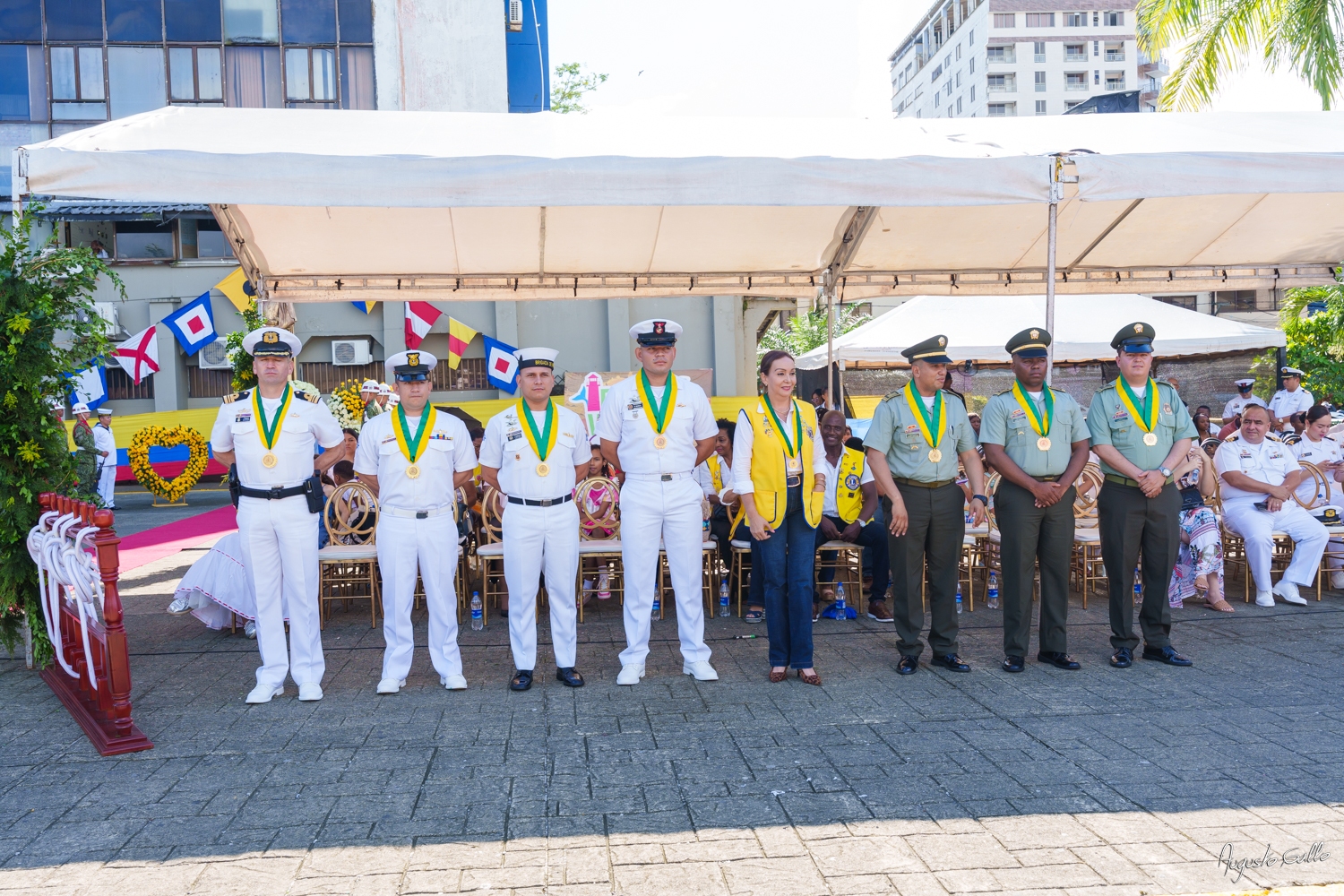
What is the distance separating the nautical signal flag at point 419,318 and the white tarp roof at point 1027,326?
9.84m

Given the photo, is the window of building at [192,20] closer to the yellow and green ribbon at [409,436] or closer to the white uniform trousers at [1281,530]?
the yellow and green ribbon at [409,436]

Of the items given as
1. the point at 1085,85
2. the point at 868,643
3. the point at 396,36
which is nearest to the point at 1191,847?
the point at 868,643

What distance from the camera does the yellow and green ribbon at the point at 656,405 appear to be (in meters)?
5.52

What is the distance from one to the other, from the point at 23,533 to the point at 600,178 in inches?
152

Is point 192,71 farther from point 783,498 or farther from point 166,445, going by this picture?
point 783,498

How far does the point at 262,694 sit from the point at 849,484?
165 inches

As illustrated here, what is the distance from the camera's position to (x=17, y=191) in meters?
5.37

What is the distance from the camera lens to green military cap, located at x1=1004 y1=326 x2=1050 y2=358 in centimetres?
573

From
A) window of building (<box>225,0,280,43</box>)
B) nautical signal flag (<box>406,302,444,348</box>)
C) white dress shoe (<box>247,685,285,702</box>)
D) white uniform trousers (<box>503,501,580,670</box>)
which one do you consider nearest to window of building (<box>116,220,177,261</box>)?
window of building (<box>225,0,280,43</box>)

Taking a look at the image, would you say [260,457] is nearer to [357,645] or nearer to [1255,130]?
[357,645]

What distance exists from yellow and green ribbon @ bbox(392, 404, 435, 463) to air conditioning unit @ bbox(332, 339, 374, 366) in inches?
735

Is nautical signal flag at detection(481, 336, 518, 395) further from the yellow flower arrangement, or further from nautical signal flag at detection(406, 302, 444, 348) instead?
the yellow flower arrangement

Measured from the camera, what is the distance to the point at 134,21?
72.9ft

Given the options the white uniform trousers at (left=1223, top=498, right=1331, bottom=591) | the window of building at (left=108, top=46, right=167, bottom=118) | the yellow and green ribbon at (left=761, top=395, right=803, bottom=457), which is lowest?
the white uniform trousers at (left=1223, top=498, right=1331, bottom=591)
